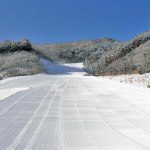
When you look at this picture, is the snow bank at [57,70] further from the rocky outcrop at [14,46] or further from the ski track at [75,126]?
the ski track at [75,126]

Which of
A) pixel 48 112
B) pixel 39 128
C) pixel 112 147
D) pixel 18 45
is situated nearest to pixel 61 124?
pixel 39 128

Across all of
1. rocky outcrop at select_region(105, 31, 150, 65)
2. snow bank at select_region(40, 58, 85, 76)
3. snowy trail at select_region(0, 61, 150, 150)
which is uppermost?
rocky outcrop at select_region(105, 31, 150, 65)

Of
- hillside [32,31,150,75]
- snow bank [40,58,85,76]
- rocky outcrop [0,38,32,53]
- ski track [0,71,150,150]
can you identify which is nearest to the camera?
ski track [0,71,150,150]

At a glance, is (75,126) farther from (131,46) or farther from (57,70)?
(131,46)

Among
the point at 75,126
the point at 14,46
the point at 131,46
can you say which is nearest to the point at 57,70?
the point at 14,46

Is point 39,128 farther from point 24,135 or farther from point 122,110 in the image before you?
point 122,110

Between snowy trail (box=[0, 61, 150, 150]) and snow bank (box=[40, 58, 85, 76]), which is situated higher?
snow bank (box=[40, 58, 85, 76])

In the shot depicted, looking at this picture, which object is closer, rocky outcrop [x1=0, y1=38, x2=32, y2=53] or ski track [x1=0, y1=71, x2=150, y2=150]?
ski track [x1=0, y1=71, x2=150, y2=150]

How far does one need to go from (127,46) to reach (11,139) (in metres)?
19.8

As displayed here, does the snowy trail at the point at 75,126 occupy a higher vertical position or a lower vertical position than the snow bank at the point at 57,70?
lower

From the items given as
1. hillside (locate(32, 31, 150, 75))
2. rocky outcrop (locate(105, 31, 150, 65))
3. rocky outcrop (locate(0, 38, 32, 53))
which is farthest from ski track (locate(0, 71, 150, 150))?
rocky outcrop (locate(0, 38, 32, 53))

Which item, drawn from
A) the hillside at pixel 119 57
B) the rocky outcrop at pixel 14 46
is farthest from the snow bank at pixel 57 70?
the rocky outcrop at pixel 14 46

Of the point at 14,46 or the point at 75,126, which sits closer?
the point at 75,126

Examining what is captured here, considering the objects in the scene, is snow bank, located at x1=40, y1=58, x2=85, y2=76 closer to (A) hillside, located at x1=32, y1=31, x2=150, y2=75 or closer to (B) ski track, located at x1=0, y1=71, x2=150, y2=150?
(A) hillside, located at x1=32, y1=31, x2=150, y2=75
